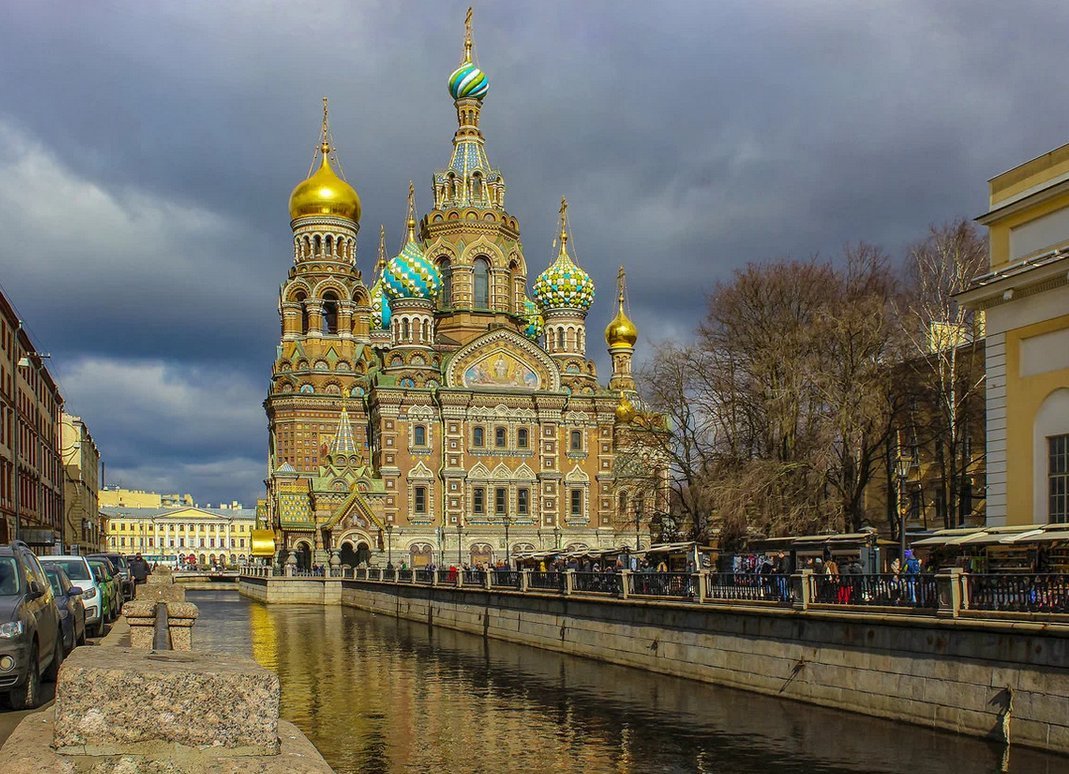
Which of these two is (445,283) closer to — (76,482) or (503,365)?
(503,365)

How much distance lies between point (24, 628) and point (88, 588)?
1192 cm

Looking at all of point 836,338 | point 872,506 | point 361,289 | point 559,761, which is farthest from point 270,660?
point 361,289

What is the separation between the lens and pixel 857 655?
21.3m

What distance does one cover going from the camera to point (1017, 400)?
2534cm

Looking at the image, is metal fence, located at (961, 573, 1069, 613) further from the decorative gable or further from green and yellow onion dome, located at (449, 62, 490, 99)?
green and yellow onion dome, located at (449, 62, 490, 99)

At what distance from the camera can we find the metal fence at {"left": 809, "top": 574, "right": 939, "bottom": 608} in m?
20.2

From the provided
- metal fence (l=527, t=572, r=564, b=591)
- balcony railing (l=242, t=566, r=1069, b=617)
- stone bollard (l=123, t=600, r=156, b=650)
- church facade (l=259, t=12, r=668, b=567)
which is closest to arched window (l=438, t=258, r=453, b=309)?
church facade (l=259, t=12, r=668, b=567)

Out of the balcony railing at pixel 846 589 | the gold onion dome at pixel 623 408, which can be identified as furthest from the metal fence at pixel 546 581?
the gold onion dome at pixel 623 408

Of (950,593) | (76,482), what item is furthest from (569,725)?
(76,482)

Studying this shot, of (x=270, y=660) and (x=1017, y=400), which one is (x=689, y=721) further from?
(x=270, y=660)

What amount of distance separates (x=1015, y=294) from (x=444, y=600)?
27513 mm

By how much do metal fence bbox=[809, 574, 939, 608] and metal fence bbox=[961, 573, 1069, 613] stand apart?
65 cm

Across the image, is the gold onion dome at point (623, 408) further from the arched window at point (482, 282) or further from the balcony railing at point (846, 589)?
the balcony railing at point (846, 589)

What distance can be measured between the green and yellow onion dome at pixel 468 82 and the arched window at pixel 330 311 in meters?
17.6
